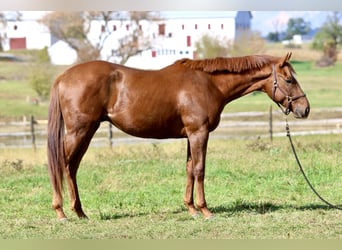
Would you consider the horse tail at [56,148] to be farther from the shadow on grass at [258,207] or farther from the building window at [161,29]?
the building window at [161,29]

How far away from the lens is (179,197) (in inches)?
358

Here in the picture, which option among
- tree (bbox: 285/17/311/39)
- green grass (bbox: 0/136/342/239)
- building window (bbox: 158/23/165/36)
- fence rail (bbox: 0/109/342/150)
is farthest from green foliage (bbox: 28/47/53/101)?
green grass (bbox: 0/136/342/239)

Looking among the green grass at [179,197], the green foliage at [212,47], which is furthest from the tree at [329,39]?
the green grass at [179,197]

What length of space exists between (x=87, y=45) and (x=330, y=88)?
43.8ft

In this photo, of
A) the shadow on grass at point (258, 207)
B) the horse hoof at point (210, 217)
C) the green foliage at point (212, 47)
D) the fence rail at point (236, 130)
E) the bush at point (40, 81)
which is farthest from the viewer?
the bush at point (40, 81)

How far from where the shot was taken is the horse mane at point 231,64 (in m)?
7.84

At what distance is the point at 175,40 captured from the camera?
1242 inches

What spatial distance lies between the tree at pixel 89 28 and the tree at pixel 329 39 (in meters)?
9.01

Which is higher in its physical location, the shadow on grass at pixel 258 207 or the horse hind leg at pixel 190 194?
the horse hind leg at pixel 190 194

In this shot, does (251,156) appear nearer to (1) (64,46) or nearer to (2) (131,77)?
(2) (131,77)

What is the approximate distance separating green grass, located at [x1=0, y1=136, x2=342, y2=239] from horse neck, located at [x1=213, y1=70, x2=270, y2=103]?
1426 mm

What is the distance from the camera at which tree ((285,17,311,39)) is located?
111 feet

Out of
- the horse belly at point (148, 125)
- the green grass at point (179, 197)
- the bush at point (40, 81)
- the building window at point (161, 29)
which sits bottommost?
the bush at point (40, 81)

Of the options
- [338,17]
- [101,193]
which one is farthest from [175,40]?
[101,193]
